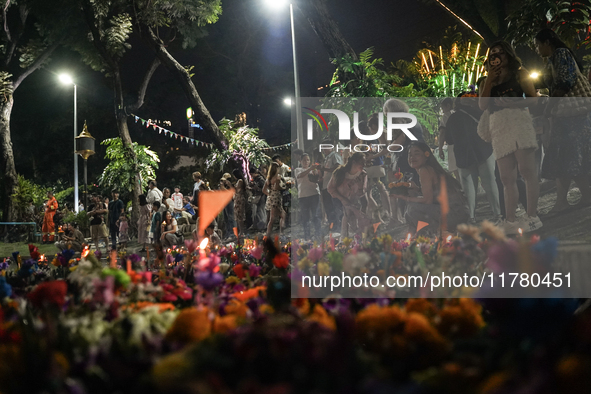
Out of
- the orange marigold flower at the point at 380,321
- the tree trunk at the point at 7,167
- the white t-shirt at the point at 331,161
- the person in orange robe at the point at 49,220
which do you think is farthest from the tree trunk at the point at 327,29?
the tree trunk at the point at 7,167

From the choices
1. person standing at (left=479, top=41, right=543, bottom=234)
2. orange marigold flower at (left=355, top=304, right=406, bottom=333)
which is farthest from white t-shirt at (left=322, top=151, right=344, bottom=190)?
orange marigold flower at (left=355, top=304, right=406, bottom=333)

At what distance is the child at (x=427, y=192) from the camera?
2939 mm

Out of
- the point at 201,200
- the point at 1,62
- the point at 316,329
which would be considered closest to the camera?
the point at 316,329

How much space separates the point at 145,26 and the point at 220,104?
15.5 m

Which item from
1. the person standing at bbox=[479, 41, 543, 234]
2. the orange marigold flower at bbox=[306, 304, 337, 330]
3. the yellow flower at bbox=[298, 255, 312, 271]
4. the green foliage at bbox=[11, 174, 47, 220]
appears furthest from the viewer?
the green foliage at bbox=[11, 174, 47, 220]

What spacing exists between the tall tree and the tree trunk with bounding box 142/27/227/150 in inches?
205

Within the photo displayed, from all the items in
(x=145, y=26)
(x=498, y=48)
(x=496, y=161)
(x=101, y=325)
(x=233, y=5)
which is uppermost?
(x=233, y=5)

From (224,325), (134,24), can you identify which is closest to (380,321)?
(224,325)

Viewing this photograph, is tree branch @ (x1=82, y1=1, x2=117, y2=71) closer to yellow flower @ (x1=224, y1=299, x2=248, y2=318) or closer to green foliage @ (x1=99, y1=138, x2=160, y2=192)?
green foliage @ (x1=99, y1=138, x2=160, y2=192)

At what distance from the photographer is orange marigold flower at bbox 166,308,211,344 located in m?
1.09

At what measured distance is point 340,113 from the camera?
2.61 meters

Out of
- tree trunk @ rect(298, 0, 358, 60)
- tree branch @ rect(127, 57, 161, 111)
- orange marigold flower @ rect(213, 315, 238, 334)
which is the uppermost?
tree branch @ rect(127, 57, 161, 111)

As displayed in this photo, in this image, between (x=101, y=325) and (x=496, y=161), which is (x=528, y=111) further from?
(x=101, y=325)

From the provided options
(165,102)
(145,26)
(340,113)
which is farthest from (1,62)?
(340,113)
